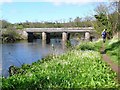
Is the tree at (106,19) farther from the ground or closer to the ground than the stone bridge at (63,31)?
farther from the ground

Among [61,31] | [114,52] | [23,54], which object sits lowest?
[23,54]

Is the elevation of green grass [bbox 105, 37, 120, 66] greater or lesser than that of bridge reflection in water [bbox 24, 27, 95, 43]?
greater

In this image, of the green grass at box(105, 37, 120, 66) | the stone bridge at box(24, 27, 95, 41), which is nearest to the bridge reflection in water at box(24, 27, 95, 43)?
the stone bridge at box(24, 27, 95, 41)

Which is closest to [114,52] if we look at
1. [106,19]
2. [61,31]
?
[106,19]

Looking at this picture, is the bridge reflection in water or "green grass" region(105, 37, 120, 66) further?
the bridge reflection in water

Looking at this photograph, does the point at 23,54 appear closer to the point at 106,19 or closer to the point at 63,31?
the point at 106,19

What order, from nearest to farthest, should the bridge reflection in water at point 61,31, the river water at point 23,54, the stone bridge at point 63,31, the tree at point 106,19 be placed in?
the river water at point 23,54 → the tree at point 106,19 → the stone bridge at point 63,31 → the bridge reflection in water at point 61,31

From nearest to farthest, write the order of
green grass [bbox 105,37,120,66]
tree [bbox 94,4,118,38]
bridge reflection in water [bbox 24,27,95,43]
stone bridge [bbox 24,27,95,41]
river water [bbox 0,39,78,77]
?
green grass [bbox 105,37,120,66]
river water [bbox 0,39,78,77]
tree [bbox 94,4,118,38]
stone bridge [bbox 24,27,95,41]
bridge reflection in water [bbox 24,27,95,43]

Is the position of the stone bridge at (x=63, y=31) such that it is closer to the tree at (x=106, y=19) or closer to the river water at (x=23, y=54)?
the tree at (x=106, y=19)

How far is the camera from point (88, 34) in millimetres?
63219

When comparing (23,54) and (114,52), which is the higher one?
(114,52)

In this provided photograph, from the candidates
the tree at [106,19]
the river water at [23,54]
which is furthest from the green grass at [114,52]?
the tree at [106,19]

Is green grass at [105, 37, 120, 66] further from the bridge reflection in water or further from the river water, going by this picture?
the bridge reflection in water

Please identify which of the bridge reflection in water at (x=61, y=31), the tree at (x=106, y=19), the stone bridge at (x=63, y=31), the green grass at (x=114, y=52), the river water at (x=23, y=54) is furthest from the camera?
the bridge reflection in water at (x=61, y=31)
